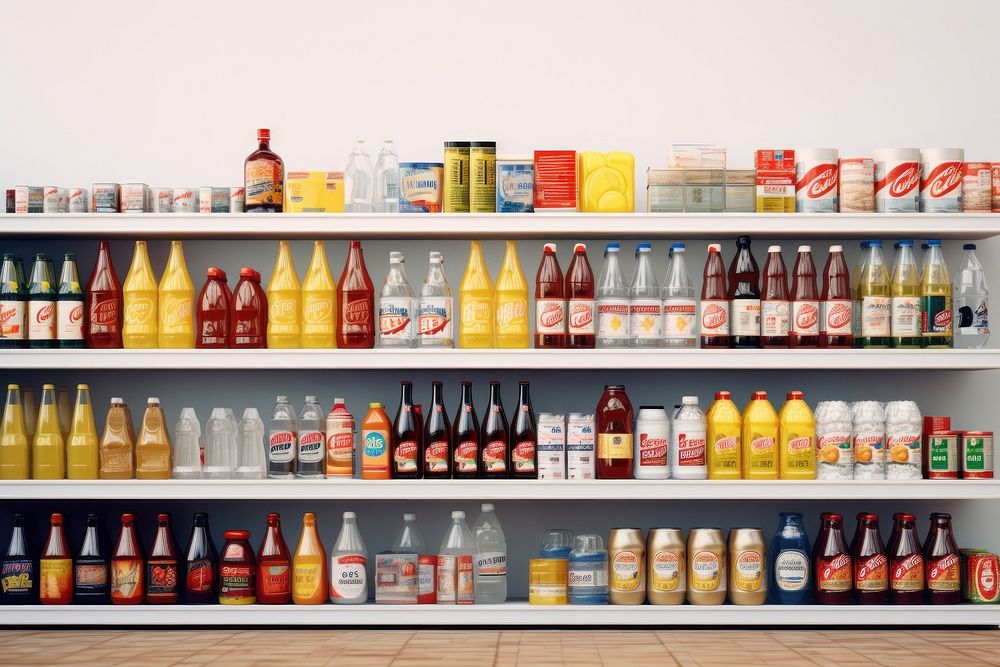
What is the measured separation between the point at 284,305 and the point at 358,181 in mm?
431

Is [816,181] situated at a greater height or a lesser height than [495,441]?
greater

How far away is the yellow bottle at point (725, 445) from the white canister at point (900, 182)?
0.72 m

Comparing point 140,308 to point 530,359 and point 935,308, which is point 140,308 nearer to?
point 530,359

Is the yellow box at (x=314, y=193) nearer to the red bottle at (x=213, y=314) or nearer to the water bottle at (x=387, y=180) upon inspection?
the water bottle at (x=387, y=180)

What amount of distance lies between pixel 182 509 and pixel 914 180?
2.33 m

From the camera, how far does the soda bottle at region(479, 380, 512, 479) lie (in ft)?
9.05

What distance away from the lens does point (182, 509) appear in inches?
118

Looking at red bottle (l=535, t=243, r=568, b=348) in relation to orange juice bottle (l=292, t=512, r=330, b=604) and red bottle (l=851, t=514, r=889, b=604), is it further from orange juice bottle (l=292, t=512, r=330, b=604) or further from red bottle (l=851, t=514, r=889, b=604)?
red bottle (l=851, t=514, r=889, b=604)

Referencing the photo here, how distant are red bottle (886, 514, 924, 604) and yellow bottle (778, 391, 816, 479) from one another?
1.00ft

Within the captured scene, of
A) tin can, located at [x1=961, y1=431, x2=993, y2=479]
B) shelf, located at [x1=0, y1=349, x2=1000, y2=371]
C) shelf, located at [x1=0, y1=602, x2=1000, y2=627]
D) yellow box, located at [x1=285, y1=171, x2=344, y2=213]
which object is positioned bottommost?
shelf, located at [x1=0, y1=602, x2=1000, y2=627]

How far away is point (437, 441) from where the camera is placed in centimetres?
278

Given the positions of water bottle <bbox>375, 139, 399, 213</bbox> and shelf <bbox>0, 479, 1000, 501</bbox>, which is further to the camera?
water bottle <bbox>375, 139, 399, 213</bbox>

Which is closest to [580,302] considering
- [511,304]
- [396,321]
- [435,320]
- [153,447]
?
[511,304]

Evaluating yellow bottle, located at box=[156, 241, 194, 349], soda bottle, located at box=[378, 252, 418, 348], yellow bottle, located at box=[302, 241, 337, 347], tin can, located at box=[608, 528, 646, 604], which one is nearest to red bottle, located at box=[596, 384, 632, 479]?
tin can, located at box=[608, 528, 646, 604]
